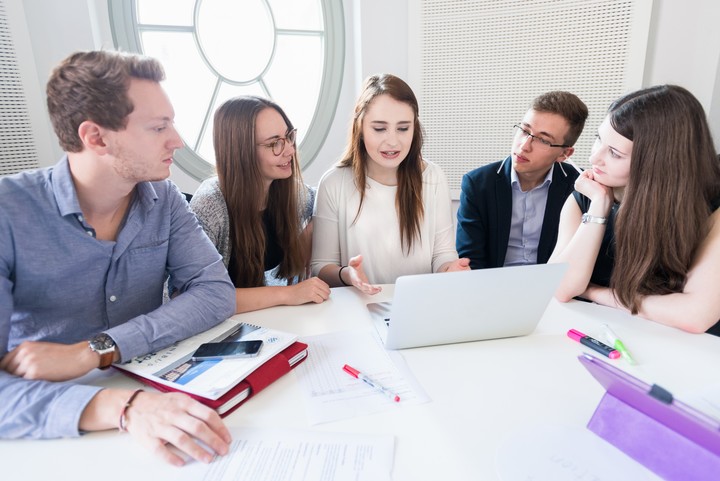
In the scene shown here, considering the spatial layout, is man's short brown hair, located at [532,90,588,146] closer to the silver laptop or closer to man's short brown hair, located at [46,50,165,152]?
the silver laptop

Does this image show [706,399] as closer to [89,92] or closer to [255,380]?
[255,380]

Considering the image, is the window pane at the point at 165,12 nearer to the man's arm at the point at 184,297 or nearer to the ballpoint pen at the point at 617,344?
the man's arm at the point at 184,297

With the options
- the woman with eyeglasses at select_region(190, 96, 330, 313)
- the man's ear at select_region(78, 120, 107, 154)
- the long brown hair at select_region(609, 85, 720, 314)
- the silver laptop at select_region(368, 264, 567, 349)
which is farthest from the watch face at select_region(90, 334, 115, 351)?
the long brown hair at select_region(609, 85, 720, 314)

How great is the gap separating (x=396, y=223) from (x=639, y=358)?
1.00m

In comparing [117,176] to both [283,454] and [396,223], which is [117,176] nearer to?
[283,454]

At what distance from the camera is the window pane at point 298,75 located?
10.4ft

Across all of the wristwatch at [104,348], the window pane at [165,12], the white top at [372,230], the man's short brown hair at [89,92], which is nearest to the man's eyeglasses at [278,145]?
the white top at [372,230]

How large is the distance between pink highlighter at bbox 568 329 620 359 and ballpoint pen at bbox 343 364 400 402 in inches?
21.0

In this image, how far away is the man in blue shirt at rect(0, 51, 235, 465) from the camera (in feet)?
2.80

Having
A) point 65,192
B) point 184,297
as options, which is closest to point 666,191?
point 184,297

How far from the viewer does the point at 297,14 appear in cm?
309

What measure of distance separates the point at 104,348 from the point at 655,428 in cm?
104

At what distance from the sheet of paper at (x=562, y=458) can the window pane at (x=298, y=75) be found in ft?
9.26

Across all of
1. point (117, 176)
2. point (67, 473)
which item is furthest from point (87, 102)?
point (67, 473)
